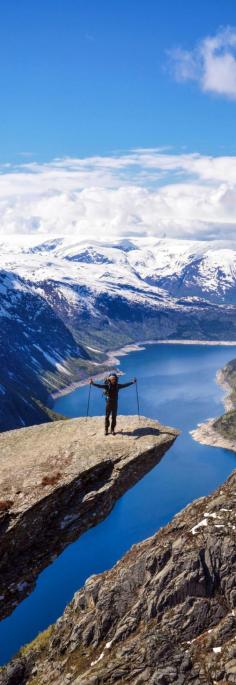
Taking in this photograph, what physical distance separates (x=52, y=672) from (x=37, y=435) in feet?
57.9

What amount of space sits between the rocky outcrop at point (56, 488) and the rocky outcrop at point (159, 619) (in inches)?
133

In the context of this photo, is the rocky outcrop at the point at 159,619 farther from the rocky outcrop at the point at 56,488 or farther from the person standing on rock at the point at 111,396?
Result: the person standing on rock at the point at 111,396

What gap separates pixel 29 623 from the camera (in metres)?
129

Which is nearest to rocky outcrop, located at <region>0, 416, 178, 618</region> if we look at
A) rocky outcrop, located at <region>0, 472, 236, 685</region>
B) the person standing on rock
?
the person standing on rock

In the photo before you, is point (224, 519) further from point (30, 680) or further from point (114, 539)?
point (114, 539)

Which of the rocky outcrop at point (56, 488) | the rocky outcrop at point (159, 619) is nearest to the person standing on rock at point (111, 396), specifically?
the rocky outcrop at point (56, 488)

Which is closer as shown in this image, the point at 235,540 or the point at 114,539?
the point at 235,540

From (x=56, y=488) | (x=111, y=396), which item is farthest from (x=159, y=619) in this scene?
(x=111, y=396)

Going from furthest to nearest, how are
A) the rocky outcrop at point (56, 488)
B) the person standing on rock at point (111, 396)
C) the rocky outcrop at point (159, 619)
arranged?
1. the person standing on rock at point (111, 396)
2. the rocky outcrop at point (56, 488)
3. the rocky outcrop at point (159, 619)

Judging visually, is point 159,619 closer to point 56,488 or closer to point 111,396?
point 56,488

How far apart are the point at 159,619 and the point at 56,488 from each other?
980 cm

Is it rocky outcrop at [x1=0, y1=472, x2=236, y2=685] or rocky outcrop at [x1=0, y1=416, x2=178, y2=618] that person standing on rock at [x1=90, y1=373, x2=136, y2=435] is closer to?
rocky outcrop at [x1=0, y1=416, x2=178, y2=618]

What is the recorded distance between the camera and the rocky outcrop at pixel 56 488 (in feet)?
96.3

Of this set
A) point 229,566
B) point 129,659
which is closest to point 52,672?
point 129,659
